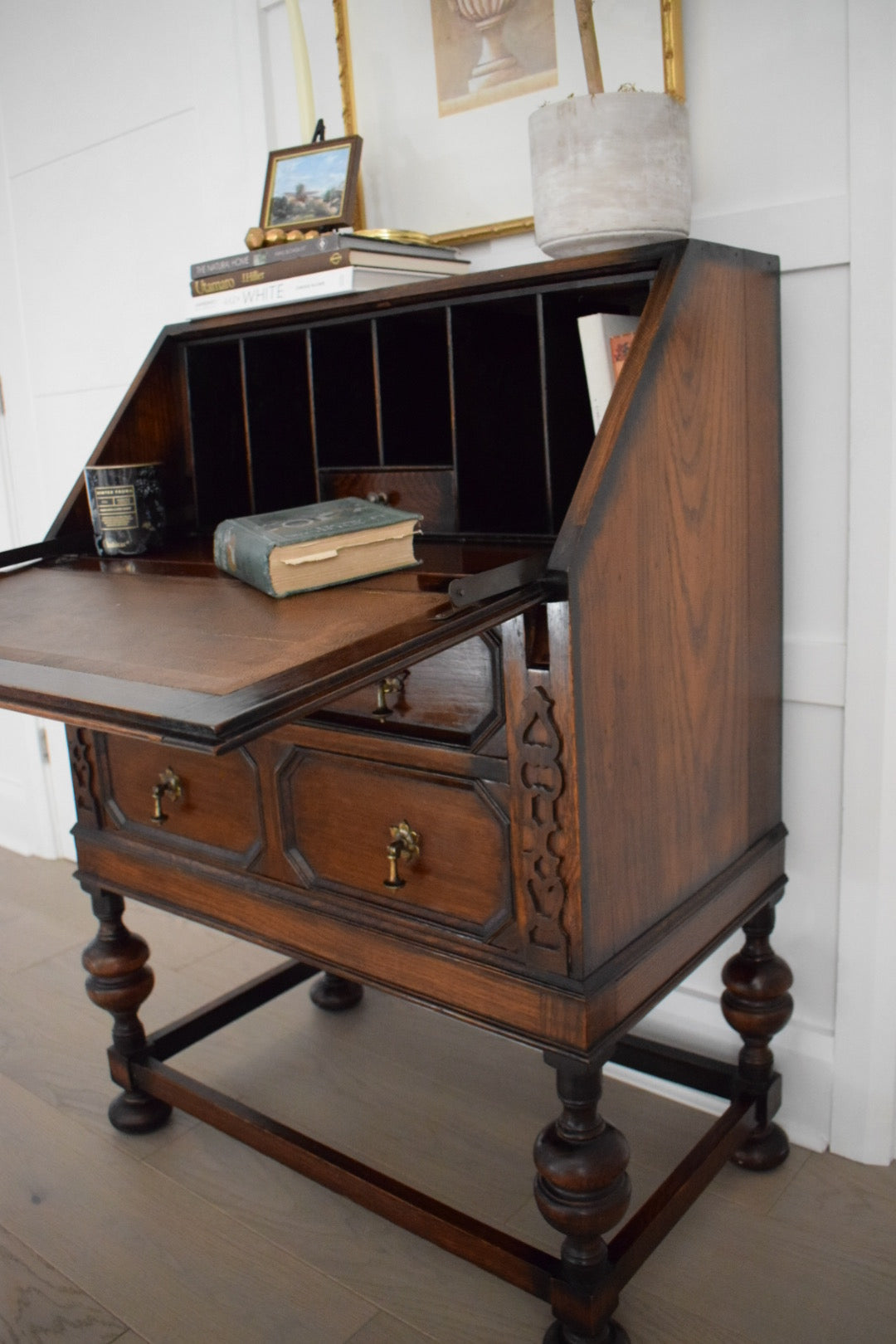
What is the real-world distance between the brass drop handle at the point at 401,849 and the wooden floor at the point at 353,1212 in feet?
2.09

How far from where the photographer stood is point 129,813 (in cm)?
175

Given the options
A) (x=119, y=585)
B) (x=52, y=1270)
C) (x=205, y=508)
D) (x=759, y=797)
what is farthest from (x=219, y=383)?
(x=52, y=1270)

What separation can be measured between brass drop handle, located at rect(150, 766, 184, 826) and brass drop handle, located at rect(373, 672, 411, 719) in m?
0.42

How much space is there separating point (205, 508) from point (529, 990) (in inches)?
42.4

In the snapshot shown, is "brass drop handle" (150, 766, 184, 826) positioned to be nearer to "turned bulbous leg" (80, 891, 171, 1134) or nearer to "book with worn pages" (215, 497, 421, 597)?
"turned bulbous leg" (80, 891, 171, 1134)

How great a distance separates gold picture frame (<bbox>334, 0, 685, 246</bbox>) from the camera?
1577mm

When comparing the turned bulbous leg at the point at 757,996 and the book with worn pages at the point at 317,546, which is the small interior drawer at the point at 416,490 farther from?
the turned bulbous leg at the point at 757,996

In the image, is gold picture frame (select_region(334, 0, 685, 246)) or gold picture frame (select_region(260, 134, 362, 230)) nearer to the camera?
gold picture frame (select_region(334, 0, 685, 246))

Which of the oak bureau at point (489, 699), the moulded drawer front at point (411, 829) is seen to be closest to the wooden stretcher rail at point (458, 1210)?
the oak bureau at point (489, 699)

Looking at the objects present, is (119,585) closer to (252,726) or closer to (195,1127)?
(252,726)

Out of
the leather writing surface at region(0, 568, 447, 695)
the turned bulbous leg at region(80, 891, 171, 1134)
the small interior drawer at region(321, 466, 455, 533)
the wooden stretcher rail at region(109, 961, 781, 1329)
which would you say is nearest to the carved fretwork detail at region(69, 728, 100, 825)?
the turned bulbous leg at region(80, 891, 171, 1134)

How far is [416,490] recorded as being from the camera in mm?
1673

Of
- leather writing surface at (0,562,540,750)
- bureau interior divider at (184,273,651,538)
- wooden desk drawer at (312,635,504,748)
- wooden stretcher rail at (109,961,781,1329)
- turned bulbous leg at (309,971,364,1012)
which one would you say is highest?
bureau interior divider at (184,273,651,538)

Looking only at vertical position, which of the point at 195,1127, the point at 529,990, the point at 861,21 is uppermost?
the point at 861,21
